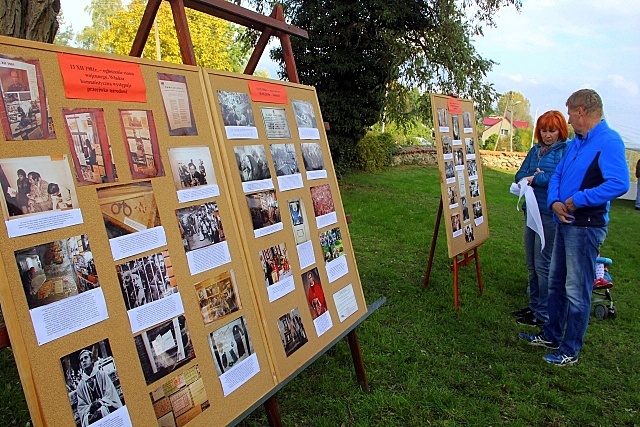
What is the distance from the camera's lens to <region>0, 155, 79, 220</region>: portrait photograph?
1.28 m

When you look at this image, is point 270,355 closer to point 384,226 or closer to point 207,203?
point 207,203

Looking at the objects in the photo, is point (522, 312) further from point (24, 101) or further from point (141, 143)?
point (24, 101)

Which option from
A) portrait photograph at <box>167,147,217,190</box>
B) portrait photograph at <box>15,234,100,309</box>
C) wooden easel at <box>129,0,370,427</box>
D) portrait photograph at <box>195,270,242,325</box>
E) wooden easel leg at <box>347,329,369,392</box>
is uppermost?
wooden easel at <box>129,0,370,427</box>

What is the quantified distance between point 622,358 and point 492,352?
1109 mm

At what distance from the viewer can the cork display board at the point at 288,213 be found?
213 centimetres

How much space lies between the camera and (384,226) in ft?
27.0

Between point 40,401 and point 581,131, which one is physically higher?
point 581,131

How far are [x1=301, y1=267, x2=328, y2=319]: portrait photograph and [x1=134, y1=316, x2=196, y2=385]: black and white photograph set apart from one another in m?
0.86

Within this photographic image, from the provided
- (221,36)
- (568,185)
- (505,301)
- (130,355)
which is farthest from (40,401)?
(221,36)

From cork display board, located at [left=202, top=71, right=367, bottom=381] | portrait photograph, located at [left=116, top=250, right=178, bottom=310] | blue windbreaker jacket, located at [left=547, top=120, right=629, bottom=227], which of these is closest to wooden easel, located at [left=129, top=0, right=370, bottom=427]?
cork display board, located at [left=202, top=71, right=367, bottom=381]

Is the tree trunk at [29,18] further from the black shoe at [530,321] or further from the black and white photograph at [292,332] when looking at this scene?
the black shoe at [530,321]

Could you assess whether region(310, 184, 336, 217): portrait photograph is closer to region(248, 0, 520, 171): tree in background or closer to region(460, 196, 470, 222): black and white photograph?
region(460, 196, 470, 222): black and white photograph

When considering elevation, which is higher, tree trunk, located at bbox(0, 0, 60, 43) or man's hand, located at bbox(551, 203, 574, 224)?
tree trunk, located at bbox(0, 0, 60, 43)

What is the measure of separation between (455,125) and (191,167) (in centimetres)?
342
